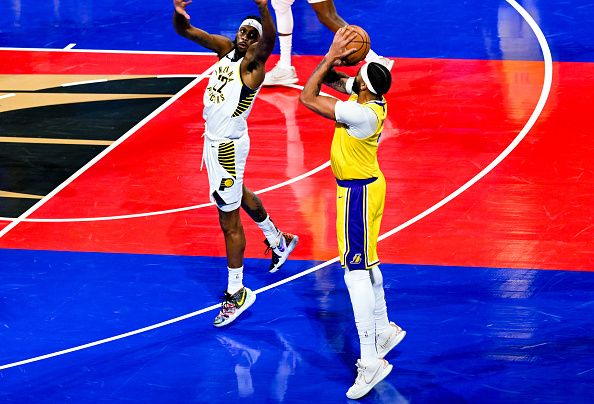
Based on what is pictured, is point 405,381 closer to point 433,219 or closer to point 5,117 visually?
point 433,219

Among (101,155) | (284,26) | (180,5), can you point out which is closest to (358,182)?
(180,5)

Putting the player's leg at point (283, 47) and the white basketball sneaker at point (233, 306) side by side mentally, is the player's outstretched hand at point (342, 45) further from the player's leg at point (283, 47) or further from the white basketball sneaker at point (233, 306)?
the player's leg at point (283, 47)

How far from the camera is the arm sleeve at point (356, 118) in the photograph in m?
7.90

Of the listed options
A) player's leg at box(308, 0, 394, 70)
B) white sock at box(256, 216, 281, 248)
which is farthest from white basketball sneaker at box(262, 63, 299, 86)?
white sock at box(256, 216, 281, 248)

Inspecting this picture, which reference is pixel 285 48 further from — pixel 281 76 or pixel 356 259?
pixel 356 259

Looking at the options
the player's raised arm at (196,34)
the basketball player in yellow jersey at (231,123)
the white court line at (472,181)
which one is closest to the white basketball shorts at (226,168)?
the basketball player in yellow jersey at (231,123)

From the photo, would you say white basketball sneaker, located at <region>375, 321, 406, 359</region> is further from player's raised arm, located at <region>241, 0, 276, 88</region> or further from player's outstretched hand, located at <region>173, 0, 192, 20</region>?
player's outstretched hand, located at <region>173, 0, 192, 20</region>

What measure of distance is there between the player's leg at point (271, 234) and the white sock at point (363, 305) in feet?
6.15

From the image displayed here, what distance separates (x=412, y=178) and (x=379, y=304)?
144 inches

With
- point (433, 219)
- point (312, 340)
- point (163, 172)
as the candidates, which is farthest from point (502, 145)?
point (312, 340)

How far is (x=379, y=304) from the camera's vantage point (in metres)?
8.69

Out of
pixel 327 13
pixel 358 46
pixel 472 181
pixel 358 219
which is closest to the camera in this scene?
pixel 358 46

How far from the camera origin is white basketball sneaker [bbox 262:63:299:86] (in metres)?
15.0

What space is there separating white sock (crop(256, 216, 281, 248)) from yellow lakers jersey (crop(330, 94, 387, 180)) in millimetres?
1990
